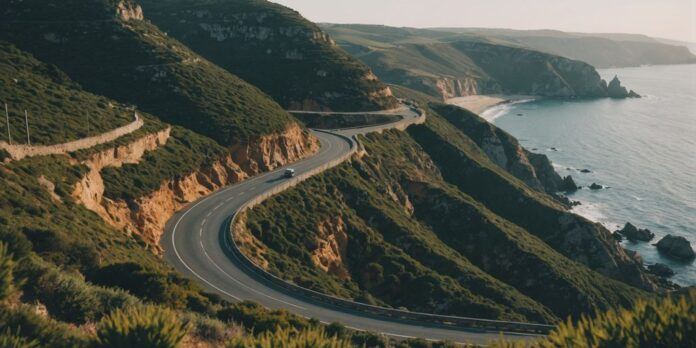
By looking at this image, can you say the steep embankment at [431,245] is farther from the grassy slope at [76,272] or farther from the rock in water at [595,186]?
the rock in water at [595,186]

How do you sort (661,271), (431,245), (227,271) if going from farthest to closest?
(661,271), (431,245), (227,271)

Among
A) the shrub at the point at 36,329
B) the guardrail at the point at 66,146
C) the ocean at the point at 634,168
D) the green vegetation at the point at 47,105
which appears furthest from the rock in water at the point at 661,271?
the shrub at the point at 36,329

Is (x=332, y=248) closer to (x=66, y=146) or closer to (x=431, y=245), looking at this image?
(x=431, y=245)

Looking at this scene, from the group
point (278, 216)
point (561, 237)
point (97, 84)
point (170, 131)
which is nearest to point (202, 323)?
point (278, 216)

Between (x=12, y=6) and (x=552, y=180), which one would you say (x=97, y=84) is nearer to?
(x=12, y=6)

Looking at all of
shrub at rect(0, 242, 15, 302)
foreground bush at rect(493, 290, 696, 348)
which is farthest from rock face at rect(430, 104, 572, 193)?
shrub at rect(0, 242, 15, 302)

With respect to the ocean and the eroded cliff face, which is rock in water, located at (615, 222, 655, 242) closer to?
the ocean

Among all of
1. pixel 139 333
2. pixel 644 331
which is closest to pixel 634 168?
Answer: pixel 644 331

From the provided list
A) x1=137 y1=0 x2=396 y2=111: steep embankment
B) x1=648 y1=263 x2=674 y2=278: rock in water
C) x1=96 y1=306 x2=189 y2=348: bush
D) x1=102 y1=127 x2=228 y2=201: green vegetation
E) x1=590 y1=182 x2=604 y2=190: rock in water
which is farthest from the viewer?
x1=590 y1=182 x2=604 y2=190: rock in water
